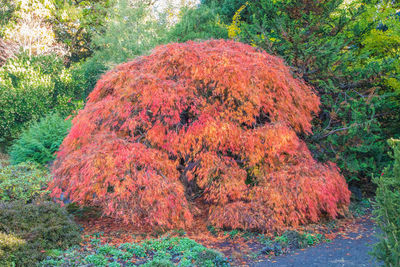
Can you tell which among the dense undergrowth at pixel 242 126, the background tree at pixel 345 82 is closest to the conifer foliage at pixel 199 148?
the dense undergrowth at pixel 242 126

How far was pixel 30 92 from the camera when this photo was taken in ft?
47.1

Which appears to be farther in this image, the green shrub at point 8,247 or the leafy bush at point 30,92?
the leafy bush at point 30,92

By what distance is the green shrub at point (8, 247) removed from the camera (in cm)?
435

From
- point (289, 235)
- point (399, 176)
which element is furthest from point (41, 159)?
point (399, 176)

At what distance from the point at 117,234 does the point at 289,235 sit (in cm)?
284

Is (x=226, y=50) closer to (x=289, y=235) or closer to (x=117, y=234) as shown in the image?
(x=289, y=235)

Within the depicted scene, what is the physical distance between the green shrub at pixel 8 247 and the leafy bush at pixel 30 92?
1065 cm

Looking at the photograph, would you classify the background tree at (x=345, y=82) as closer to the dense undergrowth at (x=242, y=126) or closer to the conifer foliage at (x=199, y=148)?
the dense undergrowth at (x=242, y=126)

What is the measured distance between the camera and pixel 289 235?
5.65 meters

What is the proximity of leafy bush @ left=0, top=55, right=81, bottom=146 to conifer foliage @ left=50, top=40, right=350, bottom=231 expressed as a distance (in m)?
8.70

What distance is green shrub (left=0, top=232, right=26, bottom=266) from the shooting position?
171 inches

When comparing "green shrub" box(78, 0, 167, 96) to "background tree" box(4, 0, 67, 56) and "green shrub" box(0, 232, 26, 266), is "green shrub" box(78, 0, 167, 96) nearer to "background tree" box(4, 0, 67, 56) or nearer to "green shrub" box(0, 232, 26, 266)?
"background tree" box(4, 0, 67, 56)

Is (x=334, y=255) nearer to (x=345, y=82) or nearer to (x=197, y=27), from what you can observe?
(x=345, y=82)

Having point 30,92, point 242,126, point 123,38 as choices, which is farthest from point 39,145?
point 123,38
